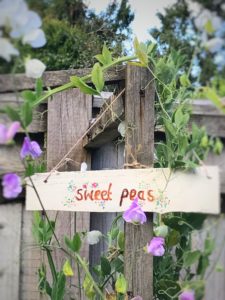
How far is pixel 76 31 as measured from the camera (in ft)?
3.37

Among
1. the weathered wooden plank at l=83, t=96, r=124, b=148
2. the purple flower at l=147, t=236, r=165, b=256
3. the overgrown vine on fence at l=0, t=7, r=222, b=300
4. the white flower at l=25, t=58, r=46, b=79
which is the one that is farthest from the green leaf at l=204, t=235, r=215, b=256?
Result: the weathered wooden plank at l=83, t=96, r=124, b=148

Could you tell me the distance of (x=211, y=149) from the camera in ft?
2.35

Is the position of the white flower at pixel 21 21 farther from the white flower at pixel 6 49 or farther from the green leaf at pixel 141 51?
the green leaf at pixel 141 51

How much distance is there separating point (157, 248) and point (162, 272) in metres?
0.13

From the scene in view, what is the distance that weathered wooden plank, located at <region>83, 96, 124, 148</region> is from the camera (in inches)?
44.5

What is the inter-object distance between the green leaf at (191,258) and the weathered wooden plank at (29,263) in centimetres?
60

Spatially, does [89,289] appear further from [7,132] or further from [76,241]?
[7,132]

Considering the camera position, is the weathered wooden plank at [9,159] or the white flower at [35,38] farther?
the weathered wooden plank at [9,159]

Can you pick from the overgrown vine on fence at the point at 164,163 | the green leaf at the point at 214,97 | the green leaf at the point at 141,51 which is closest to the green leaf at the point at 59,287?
the overgrown vine on fence at the point at 164,163

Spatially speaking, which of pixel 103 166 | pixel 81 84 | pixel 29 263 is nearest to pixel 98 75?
pixel 81 84

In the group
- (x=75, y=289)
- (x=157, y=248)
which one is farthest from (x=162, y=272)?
(x=75, y=289)

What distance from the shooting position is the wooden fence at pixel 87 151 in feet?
2.81

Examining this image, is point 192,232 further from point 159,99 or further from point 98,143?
point 98,143

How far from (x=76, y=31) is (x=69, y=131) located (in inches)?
14.9
